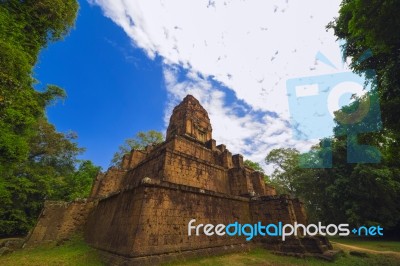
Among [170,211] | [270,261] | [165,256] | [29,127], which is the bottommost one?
[270,261]

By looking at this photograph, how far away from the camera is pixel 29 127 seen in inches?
456

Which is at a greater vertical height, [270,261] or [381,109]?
[381,109]

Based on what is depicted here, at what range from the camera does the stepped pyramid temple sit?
23.1 feet

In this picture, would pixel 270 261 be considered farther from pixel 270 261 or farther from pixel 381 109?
pixel 381 109

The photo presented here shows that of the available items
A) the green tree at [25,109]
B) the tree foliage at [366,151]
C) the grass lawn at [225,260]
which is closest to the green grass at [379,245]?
the tree foliage at [366,151]

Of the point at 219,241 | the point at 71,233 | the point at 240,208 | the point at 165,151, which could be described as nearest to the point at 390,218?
the point at 240,208

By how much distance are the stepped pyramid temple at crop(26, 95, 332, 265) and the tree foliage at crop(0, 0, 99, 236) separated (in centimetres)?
500

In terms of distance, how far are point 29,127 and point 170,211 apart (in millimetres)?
10504

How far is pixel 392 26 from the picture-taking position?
19.9 ft

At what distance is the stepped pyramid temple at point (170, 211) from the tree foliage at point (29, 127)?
16.4ft

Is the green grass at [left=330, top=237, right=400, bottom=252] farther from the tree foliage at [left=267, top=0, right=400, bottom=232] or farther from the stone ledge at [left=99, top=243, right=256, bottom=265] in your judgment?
the stone ledge at [left=99, top=243, right=256, bottom=265]

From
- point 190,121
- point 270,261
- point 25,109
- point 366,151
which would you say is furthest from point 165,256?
point 366,151

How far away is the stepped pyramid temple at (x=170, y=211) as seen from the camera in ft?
23.1

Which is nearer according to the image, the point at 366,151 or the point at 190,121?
the point at 366,151
